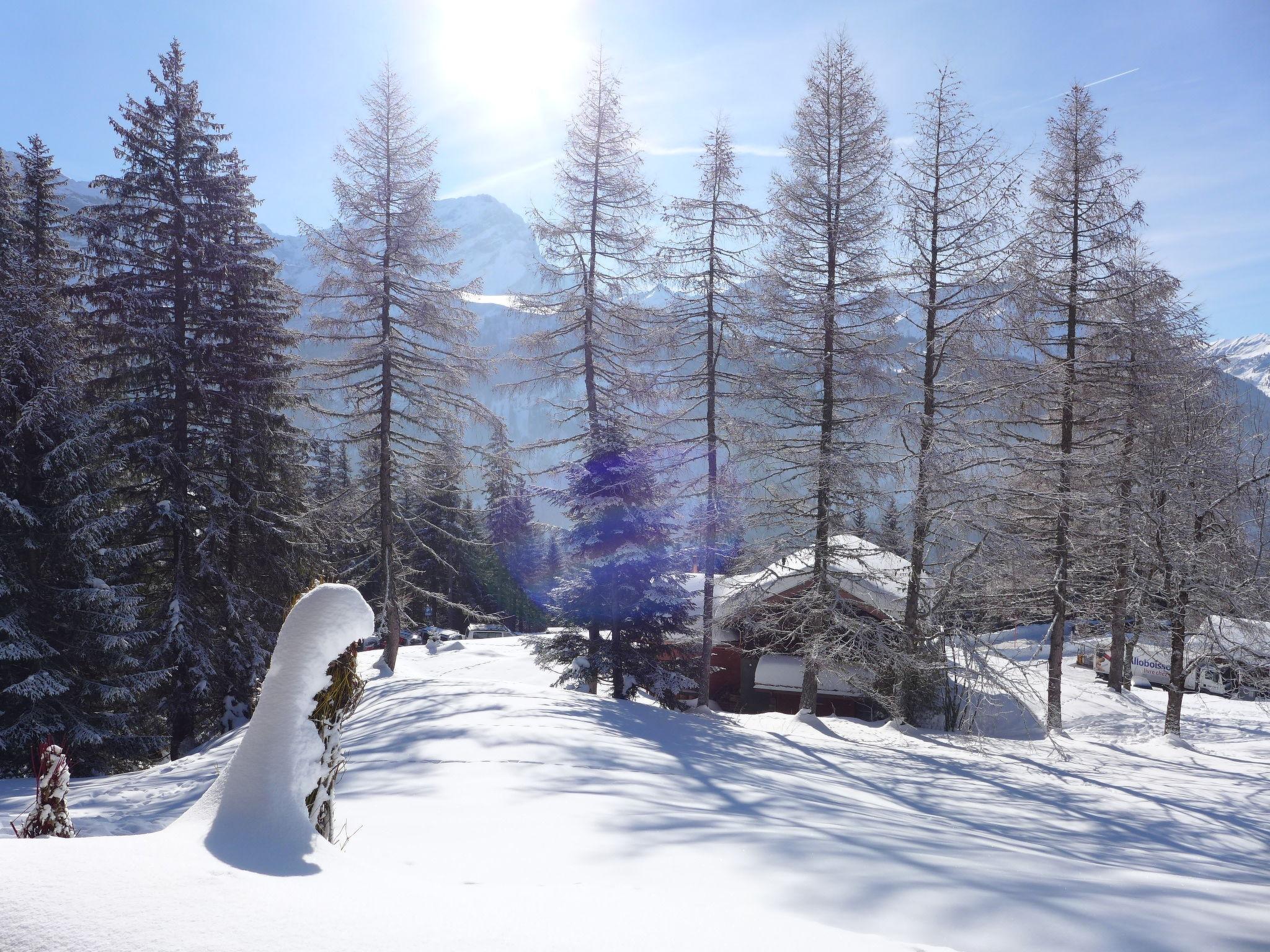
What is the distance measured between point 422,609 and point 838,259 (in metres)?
37.1

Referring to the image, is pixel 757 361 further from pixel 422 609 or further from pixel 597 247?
pixel 422 609

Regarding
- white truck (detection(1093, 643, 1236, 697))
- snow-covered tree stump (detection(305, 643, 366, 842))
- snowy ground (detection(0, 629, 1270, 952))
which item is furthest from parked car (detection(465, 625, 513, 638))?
snow-covered tree stump (detection(305, 643, 366, 842))

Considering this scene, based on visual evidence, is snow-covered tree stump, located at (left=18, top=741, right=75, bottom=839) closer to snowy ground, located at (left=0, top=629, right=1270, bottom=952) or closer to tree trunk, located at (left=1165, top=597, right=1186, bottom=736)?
snowy ground, located at (left=0, top=629, right=1270, bottom=952)

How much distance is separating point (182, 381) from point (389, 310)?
4196 millimetres

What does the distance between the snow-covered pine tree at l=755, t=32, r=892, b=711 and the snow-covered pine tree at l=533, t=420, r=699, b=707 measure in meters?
2.28

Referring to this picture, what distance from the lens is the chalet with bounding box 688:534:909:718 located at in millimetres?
13383

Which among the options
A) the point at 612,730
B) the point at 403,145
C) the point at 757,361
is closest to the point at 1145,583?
the point at 757,361

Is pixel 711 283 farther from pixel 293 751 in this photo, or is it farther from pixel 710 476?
pixel 293 751

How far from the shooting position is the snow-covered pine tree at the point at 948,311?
12.3 meters

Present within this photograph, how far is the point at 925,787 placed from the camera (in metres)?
8.73

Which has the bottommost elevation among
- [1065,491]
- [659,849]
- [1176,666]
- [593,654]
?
[593,654]

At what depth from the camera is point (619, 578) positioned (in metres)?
13.2

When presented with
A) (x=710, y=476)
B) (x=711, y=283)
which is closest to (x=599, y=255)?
(x=711, y=283)

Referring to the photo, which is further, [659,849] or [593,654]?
[593,654]
